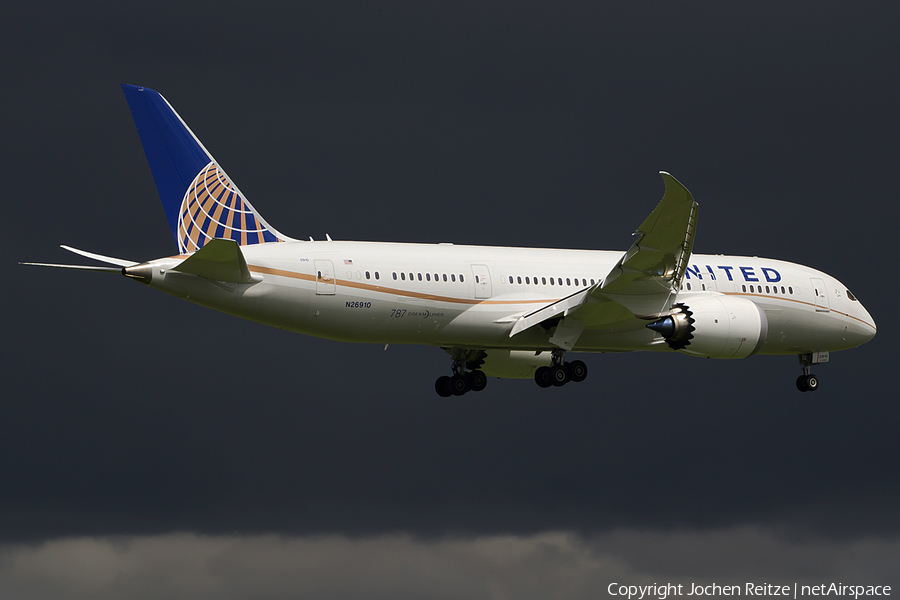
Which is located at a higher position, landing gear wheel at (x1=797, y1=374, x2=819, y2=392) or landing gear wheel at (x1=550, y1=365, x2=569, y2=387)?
landing gear wheel at (x1=797, y1=374, x2=819, y2=392)

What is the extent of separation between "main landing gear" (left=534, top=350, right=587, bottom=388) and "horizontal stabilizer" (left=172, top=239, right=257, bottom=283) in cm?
1043

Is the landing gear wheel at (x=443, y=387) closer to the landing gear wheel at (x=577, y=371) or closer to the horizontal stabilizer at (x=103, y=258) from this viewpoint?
the landing gear wheel at (x=577, y=371)

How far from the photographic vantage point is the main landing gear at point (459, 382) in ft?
125

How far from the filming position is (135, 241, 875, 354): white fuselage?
30.3 meters

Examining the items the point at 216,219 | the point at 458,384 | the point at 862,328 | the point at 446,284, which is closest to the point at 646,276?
the point at 446,284

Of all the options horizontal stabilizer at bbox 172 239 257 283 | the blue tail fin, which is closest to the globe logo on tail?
the blue tail fin

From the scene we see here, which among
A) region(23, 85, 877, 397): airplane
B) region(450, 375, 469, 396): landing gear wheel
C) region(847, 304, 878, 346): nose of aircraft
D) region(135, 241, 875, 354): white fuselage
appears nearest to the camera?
region(23, 85, 877, 397): airplane

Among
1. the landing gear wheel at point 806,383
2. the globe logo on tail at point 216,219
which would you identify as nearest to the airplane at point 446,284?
the globe logo on tail at point 216,219

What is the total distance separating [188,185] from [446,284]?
774cm

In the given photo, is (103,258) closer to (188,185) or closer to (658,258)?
(188,185)

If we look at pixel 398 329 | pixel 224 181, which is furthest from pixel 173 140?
pixel 398 329

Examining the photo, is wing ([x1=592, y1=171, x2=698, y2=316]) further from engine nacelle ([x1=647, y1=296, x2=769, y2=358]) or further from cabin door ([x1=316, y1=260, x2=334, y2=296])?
cabin door ([x1=316, y1=260, x2=334, y2=296])

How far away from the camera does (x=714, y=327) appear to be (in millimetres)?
33562

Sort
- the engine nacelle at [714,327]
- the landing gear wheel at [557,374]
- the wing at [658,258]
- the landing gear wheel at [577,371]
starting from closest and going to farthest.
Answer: the wing at [658,258], the engine nacelle at [714,327], the landing gear wheel at [557,374], the landing gear wheel at [577,371]
